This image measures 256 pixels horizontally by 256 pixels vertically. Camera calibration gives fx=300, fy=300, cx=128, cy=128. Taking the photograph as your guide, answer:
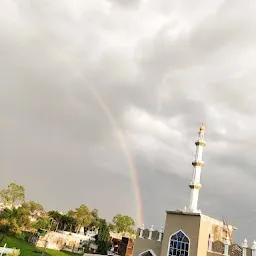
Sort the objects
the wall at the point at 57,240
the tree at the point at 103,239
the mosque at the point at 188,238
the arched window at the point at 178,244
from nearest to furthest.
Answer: the mosque at the point at 188,238 → the arched window at the point at 178,244 → the wall at the point at 57,240 → the tree at the point at 103,239

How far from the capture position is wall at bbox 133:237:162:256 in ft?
113

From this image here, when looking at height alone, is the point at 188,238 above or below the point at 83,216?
below

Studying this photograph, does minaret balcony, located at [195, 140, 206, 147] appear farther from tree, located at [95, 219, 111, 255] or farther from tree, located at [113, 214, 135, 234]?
tree, located at [113, 214, 135, 234]

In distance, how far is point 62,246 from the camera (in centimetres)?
6266

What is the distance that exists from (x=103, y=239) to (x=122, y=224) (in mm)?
18385

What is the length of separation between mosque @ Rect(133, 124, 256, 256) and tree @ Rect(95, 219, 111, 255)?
1147 inches

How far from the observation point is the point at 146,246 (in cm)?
3556

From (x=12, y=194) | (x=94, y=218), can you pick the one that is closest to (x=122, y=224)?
(x=94, y=218)

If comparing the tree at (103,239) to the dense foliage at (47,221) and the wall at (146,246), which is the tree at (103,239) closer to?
the dense foliage at (47,221)

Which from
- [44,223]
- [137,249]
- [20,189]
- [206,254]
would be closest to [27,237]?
[44,223]

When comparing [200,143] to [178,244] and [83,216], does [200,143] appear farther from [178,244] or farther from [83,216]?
[83,216]

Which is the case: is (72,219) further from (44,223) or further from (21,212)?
(21,212)

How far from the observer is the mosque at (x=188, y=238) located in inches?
1145

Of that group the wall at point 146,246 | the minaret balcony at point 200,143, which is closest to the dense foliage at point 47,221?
the wall at point 146,246
